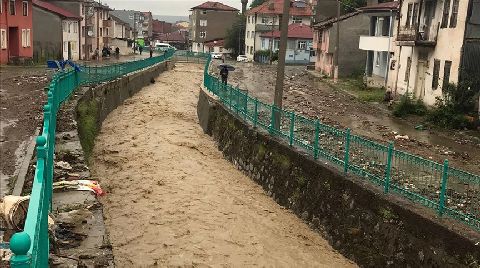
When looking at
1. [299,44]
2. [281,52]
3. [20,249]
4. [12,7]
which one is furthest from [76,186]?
[299,44]

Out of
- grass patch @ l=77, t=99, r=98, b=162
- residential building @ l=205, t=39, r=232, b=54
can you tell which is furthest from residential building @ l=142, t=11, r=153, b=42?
grass patch @ l=77, t=99, r=98, b=162

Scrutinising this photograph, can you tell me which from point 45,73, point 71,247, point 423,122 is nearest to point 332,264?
point 71,247

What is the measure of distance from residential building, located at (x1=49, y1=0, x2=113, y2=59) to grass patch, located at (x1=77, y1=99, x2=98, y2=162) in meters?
40.9

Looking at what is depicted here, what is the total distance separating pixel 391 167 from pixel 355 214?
1.21 metres

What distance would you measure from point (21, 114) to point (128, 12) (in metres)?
140

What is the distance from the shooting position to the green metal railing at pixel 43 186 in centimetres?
275

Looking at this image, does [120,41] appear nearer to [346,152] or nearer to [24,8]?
[24,8]

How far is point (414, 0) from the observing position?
29344 mm

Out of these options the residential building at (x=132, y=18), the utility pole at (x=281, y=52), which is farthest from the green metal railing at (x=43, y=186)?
the residential building at (x=132, y=18)

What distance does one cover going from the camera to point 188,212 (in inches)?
483

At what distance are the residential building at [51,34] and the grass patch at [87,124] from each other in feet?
99.3

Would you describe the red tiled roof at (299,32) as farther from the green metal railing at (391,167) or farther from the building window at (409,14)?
the green metal railing at (391,167)

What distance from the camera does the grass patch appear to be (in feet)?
52.0

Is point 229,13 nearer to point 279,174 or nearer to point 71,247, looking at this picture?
point 279,174
